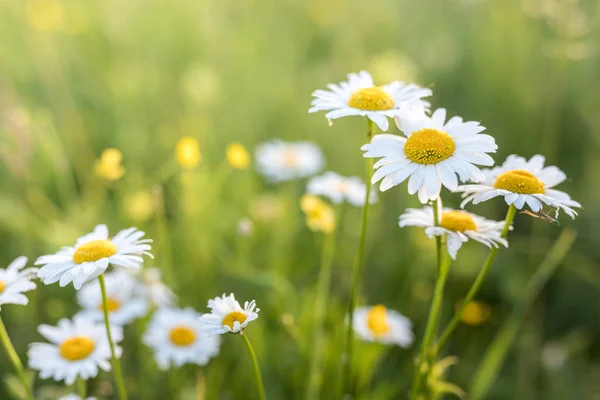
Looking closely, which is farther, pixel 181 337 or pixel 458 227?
pixel 181 337

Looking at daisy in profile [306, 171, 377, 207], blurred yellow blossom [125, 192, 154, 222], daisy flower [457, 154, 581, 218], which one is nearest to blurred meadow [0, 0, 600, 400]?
blurred yellow blossom [125, 192, 154, 222]

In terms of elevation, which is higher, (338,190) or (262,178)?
(338,190)

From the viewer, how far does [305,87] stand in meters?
3.00

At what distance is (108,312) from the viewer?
3.87 ft

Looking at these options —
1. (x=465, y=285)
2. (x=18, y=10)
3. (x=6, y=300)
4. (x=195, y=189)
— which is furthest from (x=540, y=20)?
(x=6, y=300)

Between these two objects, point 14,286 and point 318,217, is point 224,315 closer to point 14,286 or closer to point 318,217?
point 14,286

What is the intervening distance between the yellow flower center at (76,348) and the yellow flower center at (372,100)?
2.33ft

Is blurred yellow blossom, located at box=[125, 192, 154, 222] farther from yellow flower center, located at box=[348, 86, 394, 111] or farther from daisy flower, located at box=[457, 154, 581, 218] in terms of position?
daisy flower, located at box=[457, 154, 581, 218]

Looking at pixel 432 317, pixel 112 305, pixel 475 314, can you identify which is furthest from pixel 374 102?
pixel 475 314

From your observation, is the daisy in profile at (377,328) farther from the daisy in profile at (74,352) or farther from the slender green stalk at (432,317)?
the daisy in profile at (74,352)

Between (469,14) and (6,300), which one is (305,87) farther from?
(6,300)

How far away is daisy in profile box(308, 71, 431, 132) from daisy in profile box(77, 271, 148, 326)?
2.24 ft

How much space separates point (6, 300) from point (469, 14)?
3.42 metres

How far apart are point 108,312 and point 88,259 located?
0.18 meters
